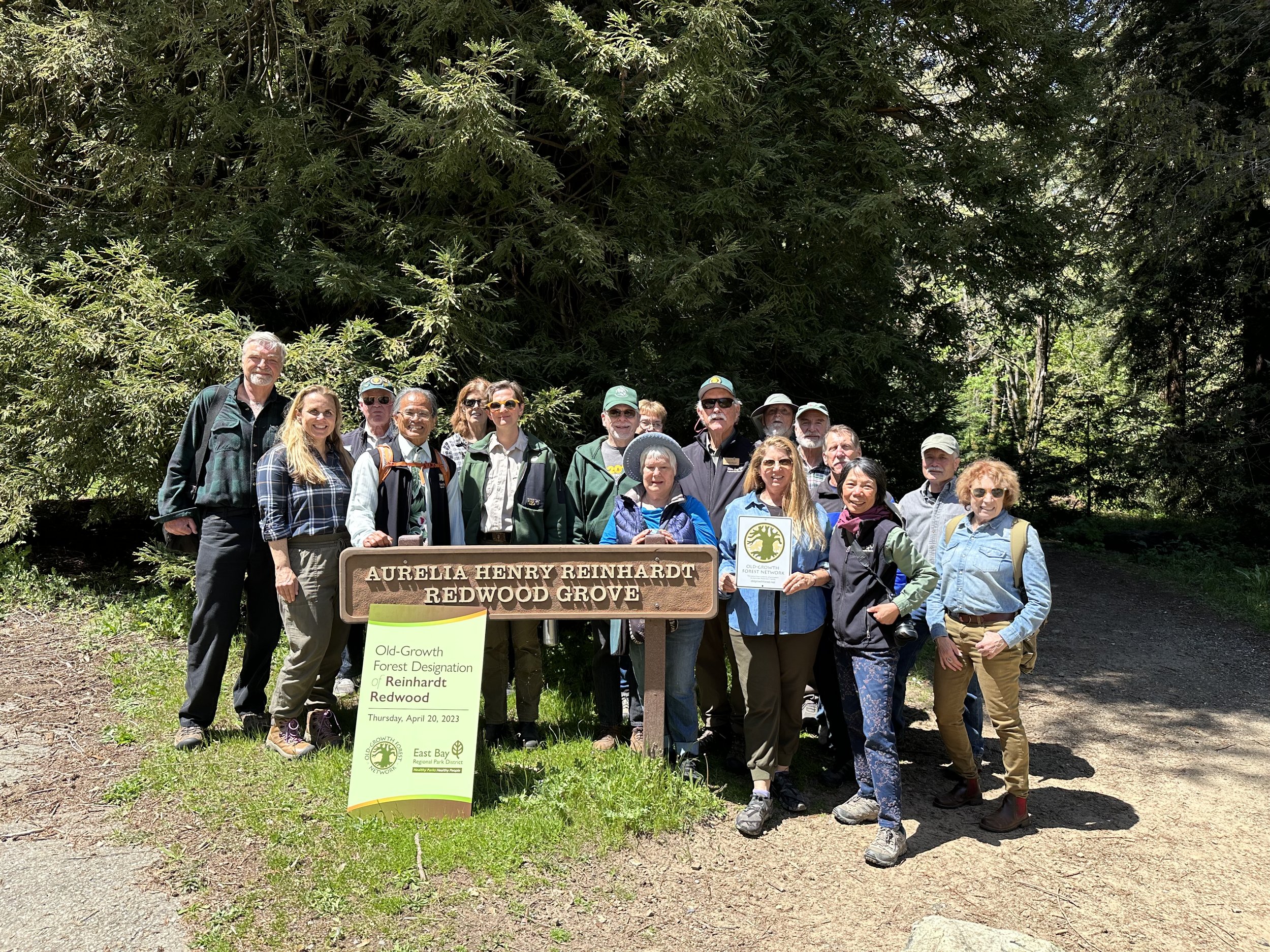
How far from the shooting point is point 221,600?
202 inches

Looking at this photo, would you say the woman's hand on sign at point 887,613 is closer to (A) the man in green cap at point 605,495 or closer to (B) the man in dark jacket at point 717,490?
(B) the man in dark jacket at point 717,490

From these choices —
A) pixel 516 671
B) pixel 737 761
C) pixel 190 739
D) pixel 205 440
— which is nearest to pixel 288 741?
pixel 190 739

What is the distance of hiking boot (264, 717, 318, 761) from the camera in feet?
16.4

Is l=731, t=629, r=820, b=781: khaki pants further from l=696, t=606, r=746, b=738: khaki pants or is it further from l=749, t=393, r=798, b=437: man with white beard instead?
l=749, t=393, r=798, b=437: man with white beard

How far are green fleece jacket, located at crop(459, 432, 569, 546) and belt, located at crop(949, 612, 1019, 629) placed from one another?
2.14 metres

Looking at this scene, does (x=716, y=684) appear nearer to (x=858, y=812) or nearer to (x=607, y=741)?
(x=607, y=741)

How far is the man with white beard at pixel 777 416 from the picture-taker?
5.84 m

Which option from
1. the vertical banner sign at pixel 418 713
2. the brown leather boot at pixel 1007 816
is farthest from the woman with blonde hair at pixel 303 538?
the brown leather boot at pixel 1007 816

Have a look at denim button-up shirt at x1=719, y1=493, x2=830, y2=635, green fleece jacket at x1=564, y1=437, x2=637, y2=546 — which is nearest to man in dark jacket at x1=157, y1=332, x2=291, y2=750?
green fleece jacket at x1=564, y1=437, x2=637, y2=546

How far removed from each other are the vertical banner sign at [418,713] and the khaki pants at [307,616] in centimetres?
44

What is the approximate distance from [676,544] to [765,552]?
44cm

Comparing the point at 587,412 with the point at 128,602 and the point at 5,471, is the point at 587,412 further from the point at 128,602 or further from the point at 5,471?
the point at 5,471

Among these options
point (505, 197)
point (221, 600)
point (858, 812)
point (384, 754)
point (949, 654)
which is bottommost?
point (858, 812)

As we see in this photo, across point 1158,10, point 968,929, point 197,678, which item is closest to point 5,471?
point 197,678
